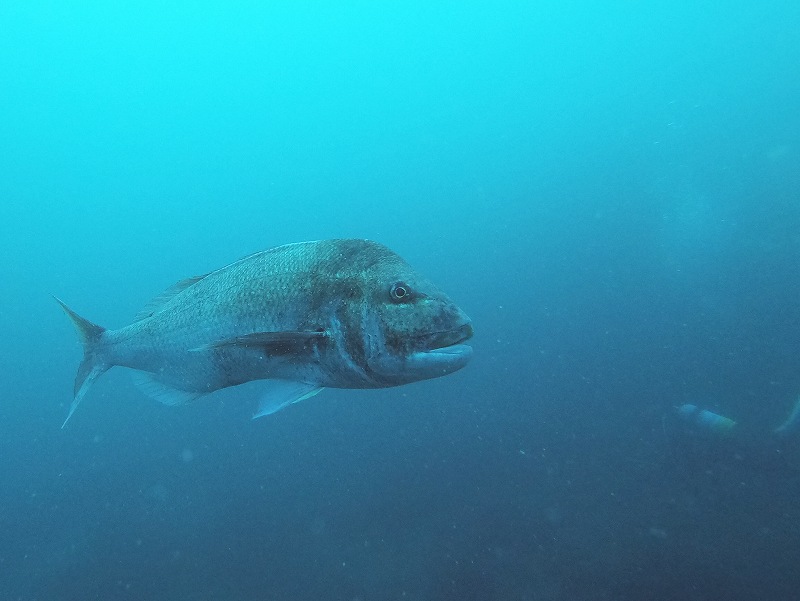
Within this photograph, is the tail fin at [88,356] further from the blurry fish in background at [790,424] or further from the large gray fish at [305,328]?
the blurry fish in background at [790,424]

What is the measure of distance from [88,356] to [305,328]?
2.51 meters

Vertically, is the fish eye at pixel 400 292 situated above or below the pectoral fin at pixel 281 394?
above

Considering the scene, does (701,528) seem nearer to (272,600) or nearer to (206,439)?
(272,600)

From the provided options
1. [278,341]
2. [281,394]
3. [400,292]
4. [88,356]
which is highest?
[400,292]

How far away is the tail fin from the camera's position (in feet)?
13.2

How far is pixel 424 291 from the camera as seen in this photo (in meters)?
2.72

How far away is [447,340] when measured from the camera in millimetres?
2635

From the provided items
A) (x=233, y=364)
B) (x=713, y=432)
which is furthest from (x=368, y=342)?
(x=713, y=432)

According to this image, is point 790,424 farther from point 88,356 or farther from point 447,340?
point 88,356

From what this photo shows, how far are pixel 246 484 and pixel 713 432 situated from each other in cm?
848

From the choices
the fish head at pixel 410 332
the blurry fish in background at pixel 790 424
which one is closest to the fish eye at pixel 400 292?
the fish head at pixel 410 332

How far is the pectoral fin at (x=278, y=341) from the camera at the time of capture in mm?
2799

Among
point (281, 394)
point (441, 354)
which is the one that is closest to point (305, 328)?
point (281, 394)

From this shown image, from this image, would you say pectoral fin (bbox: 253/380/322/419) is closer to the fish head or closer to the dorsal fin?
Answer: the fish head
